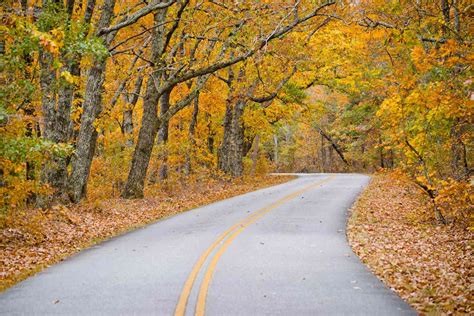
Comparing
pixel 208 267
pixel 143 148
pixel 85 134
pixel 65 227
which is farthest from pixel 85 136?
pixel 208 267

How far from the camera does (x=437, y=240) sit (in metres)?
12.7

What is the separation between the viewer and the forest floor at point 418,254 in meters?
7.78

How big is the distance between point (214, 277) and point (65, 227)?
282 inches

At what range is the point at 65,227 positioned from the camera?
14.4 metres

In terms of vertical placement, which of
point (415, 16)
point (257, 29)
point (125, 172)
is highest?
point (257, 29)

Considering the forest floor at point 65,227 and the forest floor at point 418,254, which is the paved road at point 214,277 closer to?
the forest floor at point 418,254

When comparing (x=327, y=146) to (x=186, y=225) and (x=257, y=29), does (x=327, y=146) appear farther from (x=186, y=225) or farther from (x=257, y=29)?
(x=186, y=225)

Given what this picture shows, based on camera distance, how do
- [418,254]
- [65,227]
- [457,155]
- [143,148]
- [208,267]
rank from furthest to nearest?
[143,148] → [457,155] → [65,227] → [418,254] → [208,267]

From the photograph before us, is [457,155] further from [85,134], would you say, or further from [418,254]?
[85,134]

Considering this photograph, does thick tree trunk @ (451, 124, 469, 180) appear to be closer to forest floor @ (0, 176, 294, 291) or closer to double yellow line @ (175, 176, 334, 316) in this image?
double yellow line @ (175, 176, 334, 316)

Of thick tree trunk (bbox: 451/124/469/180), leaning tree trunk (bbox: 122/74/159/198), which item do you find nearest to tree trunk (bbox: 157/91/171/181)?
leaning tree trunk (bbox: 122/74/159/198)

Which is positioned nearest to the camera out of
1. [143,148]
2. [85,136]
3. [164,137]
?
[85,136]

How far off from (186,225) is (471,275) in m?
8.47

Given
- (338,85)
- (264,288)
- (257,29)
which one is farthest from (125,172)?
(264,288)
